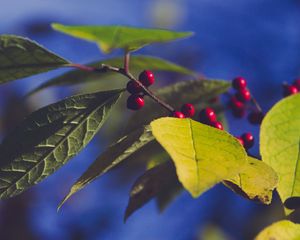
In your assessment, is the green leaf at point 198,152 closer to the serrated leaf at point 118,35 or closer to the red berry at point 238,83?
the serrated leaf at point 118,35

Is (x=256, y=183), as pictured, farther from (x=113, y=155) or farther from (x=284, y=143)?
(x=113, y=155)

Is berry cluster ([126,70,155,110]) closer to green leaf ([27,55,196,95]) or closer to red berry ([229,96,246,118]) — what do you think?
green leaf ([27,55,196,95])

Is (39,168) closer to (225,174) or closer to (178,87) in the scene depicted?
(225,174)

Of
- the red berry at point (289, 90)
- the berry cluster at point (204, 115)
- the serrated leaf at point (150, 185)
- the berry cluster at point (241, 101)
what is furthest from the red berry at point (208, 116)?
the red berry at point (289, 90)

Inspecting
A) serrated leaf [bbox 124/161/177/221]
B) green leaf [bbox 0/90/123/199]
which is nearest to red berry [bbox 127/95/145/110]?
green leaf [bbox 0/90/123/199]

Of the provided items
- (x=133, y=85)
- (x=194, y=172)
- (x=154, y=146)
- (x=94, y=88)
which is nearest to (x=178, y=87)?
(x=154, y=146)
